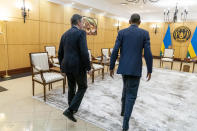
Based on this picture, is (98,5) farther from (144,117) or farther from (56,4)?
(144,117)

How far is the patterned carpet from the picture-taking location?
2.30 metres

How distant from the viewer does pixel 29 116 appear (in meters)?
2.42

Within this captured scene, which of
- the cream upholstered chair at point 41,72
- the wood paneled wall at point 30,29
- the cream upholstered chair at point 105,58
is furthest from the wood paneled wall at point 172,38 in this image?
the cream upholstered chair at point 41,72

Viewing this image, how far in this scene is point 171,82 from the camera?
15.3ft

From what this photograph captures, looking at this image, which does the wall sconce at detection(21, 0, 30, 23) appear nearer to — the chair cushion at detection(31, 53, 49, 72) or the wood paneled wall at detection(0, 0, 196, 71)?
the wood paneled wall at detection(0, 0, 196, 71)

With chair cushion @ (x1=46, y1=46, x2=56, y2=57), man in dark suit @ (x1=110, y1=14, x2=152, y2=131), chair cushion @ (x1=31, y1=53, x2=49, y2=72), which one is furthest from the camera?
chair cushion @ (x1=46, y1=46, x2=56, y2=57)

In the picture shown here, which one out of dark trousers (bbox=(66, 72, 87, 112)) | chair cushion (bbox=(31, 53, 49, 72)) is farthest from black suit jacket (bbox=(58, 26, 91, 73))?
chair cushion (bbox=(31, 53, 49, 72))

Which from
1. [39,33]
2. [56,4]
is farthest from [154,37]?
[39,33]

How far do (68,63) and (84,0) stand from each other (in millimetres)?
4855

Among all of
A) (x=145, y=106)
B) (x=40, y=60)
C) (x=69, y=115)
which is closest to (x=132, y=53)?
(x=69, y=115)

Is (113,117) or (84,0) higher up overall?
(84,0)

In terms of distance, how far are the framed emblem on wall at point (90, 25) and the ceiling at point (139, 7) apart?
50cm

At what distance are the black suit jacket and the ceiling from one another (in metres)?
4.27

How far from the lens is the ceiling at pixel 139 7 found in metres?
6.36
